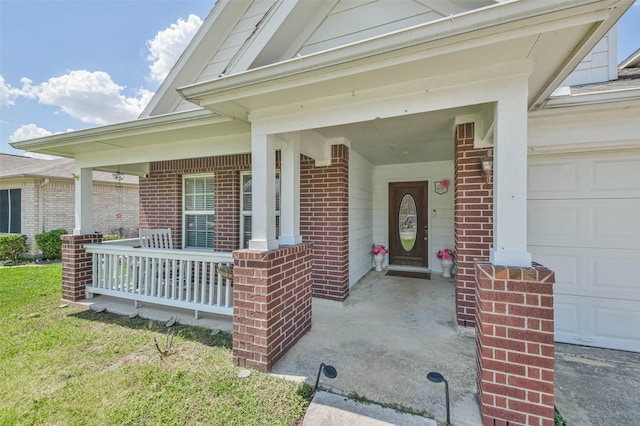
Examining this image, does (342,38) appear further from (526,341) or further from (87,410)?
(87,410)

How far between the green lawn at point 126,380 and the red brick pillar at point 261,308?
0.20m

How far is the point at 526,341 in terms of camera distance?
1811 mm

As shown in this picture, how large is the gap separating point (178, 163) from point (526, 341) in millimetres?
6225

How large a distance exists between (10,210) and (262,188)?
41.6 feet

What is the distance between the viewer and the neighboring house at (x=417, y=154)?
181cm

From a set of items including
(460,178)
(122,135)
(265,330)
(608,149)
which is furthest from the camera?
(122,135)

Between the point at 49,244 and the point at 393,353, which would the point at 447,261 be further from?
the point at 49,244

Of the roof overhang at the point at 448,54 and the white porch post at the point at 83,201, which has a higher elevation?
the roof overhang at the point at 448,54

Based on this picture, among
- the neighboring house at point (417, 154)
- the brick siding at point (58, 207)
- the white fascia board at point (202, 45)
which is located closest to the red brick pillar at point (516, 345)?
the neighboring house at point (417, 154)

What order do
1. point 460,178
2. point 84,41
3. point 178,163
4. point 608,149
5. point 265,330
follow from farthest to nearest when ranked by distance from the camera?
point 84,41 < point 178,163 < point 460,178 < point 608,149 < point 265,330

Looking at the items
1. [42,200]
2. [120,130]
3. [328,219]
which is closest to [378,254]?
[328,219]

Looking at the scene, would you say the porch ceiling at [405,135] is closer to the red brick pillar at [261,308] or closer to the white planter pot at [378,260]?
the red brick pillar at [261,308]

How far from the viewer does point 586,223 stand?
10.0ft

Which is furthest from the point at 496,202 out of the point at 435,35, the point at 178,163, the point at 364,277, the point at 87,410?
the point at 178,163
